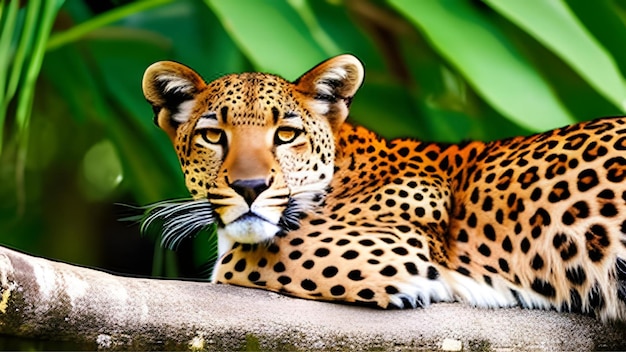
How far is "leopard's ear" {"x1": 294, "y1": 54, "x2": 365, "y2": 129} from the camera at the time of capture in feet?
4.52

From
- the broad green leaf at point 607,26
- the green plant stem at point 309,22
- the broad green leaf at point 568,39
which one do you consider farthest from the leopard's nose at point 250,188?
the broad green leaf at point 607,26

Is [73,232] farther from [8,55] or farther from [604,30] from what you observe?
[604,30]

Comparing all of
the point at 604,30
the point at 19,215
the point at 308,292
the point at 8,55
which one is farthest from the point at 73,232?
the point at 604,30

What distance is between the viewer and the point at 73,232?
2236 millimetres

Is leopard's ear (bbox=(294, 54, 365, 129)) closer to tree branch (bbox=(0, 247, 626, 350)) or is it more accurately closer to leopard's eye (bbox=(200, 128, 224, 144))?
leopard's eye (bbox=(200, 128, 224, 144))

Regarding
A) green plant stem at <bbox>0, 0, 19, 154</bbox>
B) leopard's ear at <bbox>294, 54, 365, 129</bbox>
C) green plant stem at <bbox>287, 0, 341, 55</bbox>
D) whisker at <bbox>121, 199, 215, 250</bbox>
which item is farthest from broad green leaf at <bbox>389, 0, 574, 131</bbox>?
green plant stem at <bbox>0, 0, 19, 154</bbox>

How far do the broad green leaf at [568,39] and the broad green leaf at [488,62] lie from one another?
0.26ft

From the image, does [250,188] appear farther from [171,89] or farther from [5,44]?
[5,44]

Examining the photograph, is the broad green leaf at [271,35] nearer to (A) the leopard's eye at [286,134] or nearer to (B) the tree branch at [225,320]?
(A) the leopard's eye at [286,134]

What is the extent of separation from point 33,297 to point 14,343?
0.35 ft

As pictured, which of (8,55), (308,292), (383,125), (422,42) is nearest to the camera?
(308,292)

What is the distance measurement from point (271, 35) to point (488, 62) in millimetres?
393

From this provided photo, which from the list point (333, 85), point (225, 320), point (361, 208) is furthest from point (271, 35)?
point (225, 320)

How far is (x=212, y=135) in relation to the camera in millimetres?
1354
